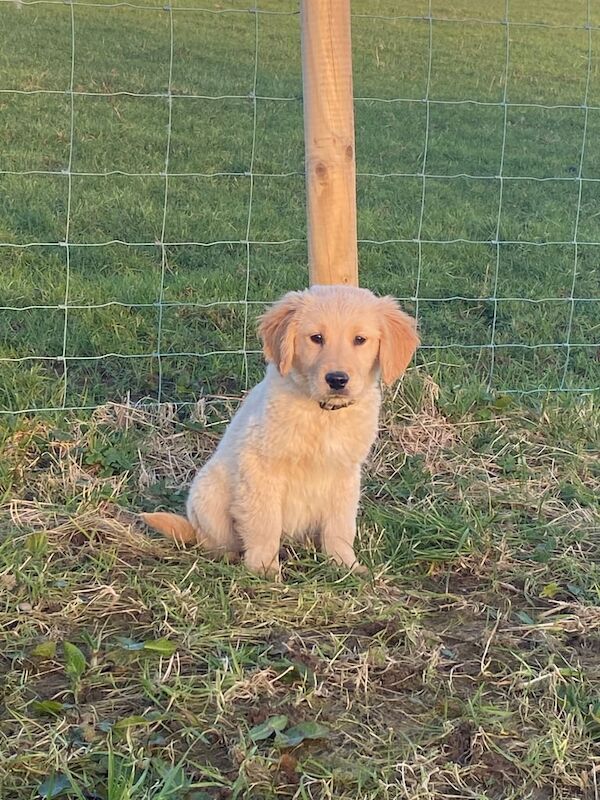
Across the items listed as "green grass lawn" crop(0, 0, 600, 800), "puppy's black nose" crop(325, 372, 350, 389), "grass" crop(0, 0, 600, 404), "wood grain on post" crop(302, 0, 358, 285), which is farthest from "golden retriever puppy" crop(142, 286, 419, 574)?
"grass" crop(0, 0, 600, 404)

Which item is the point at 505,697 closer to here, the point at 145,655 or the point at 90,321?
the point at 145,655

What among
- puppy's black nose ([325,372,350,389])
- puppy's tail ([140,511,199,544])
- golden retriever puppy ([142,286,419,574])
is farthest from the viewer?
puppy's tail ([140,511,199,544])

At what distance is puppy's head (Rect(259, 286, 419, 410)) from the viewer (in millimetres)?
3211

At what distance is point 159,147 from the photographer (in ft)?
28.7

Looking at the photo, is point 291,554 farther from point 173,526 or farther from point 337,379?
point 337,379

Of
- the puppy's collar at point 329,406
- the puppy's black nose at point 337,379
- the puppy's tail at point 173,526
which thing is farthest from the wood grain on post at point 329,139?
the puppy's tail at point 173,526

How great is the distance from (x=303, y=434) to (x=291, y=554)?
1.76 feet

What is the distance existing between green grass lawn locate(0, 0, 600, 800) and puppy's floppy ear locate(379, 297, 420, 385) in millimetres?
686

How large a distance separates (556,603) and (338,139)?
6.75 ft

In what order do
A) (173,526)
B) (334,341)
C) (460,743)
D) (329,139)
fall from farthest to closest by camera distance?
(329,139) → (173,526) → (334,341) → (460,743)

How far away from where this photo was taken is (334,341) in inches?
128


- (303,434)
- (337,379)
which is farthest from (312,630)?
(337,379)

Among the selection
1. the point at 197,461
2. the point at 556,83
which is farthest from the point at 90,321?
the point at 556,83

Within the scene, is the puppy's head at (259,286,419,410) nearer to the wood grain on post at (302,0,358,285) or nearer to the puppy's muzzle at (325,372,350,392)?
the puppy's muzzle at (325,372,350,392)
